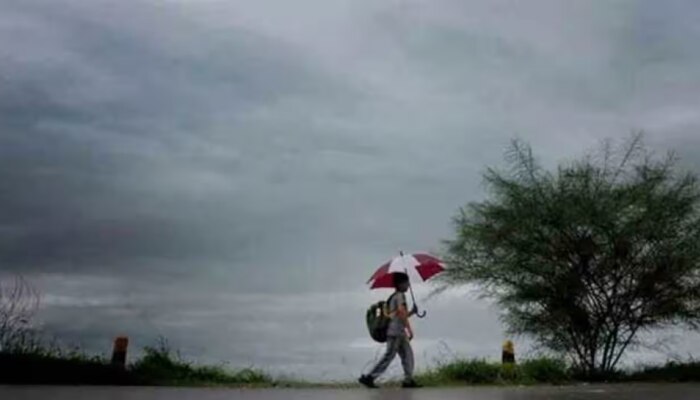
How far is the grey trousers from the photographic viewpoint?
49.8 ft

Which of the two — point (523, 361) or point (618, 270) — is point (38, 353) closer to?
point (523, 361)

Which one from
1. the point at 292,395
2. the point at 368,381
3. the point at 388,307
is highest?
the point at 388,307

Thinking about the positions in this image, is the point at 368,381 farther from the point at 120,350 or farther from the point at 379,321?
the point at 120,350

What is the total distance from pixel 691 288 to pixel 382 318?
8.39m

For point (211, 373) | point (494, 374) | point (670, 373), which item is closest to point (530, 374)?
point (494, 374)

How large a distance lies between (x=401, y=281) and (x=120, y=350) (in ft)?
17.2

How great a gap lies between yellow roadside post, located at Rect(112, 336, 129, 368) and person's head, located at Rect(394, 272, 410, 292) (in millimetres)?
5024

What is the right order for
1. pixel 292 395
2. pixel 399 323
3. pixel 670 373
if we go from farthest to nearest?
1. pixel 670 373
2. pixel 399 323
3. pixel 292 395

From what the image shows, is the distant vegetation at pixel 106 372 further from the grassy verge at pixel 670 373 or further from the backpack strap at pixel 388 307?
the grassy verge at pixel 670 373

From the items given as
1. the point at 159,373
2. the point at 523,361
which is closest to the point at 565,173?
the point at 523,361

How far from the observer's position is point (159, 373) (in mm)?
16828

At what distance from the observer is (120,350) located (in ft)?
55.7

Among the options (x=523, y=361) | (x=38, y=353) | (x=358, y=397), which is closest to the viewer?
(x=358, y=397)

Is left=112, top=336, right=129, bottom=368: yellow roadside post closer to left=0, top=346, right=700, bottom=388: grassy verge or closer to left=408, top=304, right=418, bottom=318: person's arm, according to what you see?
left=0, top=346, right=700, bottom=388: grassy verge
